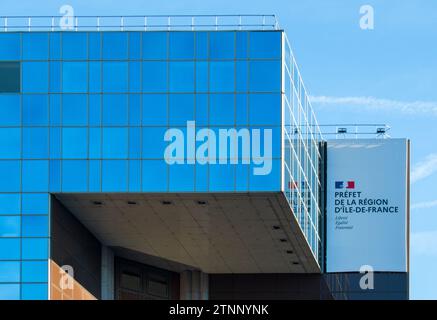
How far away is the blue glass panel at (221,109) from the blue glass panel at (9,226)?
9965 millimetres

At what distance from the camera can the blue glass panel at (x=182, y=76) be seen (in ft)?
200

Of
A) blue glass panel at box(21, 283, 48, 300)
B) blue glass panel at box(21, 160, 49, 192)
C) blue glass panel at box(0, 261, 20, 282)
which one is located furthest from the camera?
blue glass panel at box(21, 160, 49, 192)

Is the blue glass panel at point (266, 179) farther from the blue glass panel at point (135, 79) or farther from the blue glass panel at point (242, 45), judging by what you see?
the blue glass panel at point (135, 79)

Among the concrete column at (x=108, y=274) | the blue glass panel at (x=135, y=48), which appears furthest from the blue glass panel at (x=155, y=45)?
the concrete column at (x=108, y=274)

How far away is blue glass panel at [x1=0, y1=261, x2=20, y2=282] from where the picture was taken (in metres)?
59.7

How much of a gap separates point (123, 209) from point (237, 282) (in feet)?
74.1

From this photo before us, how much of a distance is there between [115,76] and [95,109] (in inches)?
70.6

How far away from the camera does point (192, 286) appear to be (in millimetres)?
82625

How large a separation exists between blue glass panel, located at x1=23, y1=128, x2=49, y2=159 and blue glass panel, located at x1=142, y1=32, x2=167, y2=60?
5.96 meters

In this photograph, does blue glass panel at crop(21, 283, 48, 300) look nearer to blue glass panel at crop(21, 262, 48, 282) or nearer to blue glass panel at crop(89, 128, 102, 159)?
blue glass panel at crop(21, 262, 48, 282)

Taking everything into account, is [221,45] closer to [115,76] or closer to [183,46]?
[183,46]

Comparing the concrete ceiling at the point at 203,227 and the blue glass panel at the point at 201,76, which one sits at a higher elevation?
the blue glass panel at the point at 201,76

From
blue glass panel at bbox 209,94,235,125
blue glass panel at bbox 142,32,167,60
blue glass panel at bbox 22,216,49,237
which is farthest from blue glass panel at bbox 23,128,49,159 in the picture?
blue glass panel at bbox 209,94,235,125
